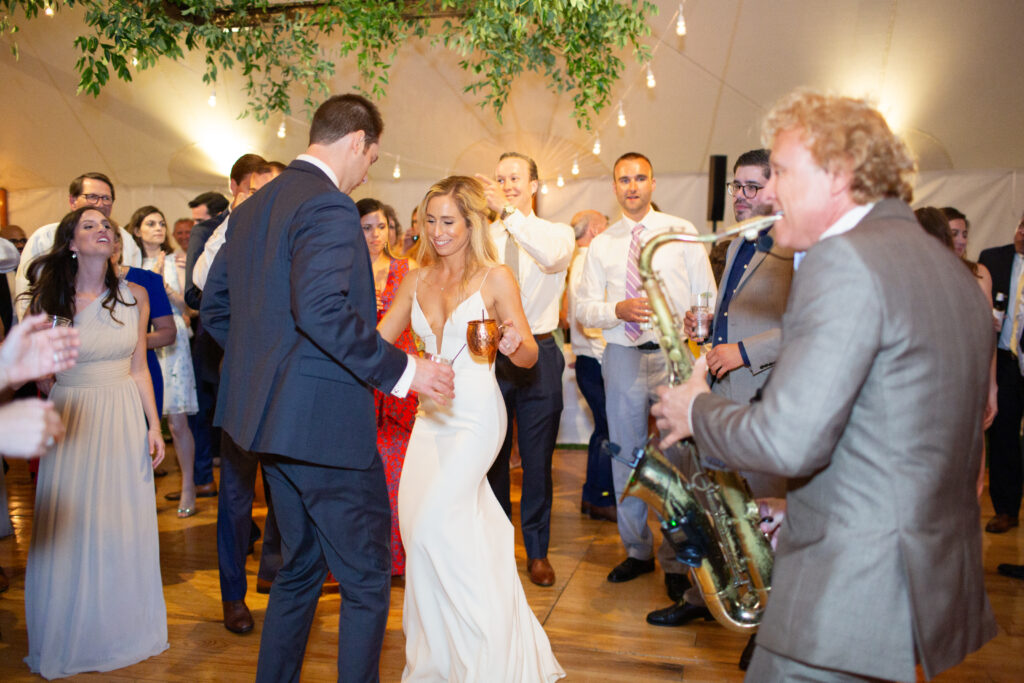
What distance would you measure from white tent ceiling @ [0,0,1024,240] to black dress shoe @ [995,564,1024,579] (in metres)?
4.75

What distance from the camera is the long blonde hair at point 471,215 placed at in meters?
3.38

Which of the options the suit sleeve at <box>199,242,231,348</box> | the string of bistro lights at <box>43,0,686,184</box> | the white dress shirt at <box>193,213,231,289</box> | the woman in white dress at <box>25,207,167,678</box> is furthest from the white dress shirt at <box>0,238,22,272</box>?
the string of bistro lights at <box>43,0,686,184</box>

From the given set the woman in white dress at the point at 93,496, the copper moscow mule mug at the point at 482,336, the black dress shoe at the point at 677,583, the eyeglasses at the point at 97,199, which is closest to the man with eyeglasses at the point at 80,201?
the eyeglasses at the point at 97,199

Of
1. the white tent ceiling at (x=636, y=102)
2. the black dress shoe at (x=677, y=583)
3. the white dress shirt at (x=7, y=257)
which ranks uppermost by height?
the white tent ceiling at (x=636, y=102)

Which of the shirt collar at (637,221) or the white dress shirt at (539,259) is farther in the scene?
the shirt collar at (637,221)

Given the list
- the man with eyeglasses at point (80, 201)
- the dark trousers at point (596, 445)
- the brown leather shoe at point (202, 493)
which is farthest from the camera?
the brown leather shoe at point (202, 493)

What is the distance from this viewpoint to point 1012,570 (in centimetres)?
421

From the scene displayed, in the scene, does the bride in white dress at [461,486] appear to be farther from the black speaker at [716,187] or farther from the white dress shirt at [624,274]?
the black speaker at [716,187]

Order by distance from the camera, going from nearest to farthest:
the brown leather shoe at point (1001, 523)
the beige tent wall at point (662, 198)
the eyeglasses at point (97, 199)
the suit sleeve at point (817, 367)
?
the suit sleeve at point (817, 367), the eyeglasses at point (97, 199), the brown leather shoe at point (1001, 523), the beige tent wall at point (662, 198)

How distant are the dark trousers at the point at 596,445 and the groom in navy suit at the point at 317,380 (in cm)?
283

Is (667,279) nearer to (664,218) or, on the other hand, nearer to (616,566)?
(664,218)

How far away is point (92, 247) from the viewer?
10.7ft

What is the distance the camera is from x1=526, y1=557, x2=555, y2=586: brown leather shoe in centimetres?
405

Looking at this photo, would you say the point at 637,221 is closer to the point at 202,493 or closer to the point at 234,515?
the point at 234,515
